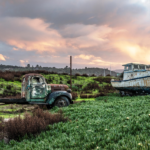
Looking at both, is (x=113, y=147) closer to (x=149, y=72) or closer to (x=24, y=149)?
(x=24, y=149)

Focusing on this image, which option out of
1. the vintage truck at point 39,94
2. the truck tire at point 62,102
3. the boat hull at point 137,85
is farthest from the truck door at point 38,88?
the boat hull at point 137,85

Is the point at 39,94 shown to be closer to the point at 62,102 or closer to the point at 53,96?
the point at 53,96

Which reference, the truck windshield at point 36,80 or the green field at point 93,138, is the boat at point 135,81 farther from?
the green field at point 93,138

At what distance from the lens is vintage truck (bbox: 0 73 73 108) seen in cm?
970

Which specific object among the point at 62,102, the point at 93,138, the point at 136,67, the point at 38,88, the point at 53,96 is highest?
the point at 136,67

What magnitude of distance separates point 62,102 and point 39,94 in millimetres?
1560

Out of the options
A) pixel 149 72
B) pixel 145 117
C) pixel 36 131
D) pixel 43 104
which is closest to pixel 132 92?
pixel 149 72

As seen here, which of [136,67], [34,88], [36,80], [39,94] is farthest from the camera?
[136,67]

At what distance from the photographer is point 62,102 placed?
33.5ft

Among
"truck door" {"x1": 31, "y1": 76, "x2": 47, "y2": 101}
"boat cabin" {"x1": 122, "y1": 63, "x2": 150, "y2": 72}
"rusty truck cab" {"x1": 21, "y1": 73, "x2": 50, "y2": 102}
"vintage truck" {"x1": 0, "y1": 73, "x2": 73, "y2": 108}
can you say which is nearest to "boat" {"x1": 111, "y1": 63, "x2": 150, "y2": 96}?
"boat cabin" {"x1": 122, "y1": 63, "x2": 150, "y2": 72}

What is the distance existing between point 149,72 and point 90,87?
10077 mm

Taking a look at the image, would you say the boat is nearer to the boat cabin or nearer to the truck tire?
the boat cabin

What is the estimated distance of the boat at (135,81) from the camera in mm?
16953

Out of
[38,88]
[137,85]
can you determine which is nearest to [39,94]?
[38,88]
